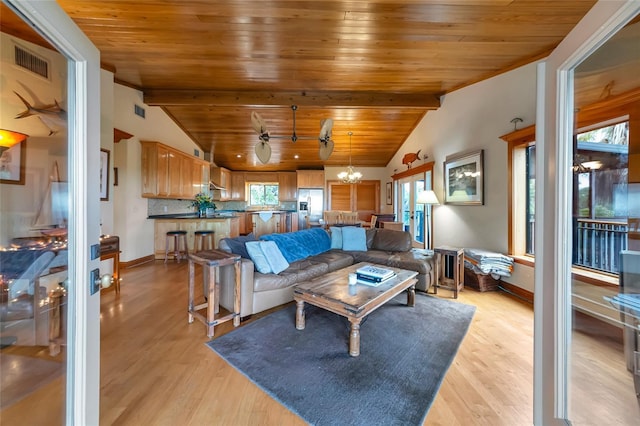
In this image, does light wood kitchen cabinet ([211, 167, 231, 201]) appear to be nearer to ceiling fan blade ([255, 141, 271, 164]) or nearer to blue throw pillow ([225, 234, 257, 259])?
ceiling fan blade ([255, 141, 271, 164])

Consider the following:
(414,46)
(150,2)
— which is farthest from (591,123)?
(150,2)

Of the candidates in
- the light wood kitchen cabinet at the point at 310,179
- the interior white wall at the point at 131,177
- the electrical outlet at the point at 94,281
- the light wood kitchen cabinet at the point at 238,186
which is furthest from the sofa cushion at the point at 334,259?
the light wood kitchen cabinet at the point at 238,186

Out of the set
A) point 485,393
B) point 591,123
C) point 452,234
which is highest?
point 591,123

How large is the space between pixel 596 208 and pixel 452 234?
9.78 feet

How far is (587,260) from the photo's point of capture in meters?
1.18

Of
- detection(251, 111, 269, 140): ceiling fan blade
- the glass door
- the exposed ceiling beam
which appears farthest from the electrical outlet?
the glass door

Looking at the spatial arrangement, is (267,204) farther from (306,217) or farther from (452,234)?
(452,234)

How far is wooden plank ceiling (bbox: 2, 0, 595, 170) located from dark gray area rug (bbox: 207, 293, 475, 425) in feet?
6.92

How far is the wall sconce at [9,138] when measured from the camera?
102 centimetres

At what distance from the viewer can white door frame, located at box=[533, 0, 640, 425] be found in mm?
950

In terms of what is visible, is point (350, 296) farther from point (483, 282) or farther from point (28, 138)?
point (483, 282)

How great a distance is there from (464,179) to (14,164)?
4819mm

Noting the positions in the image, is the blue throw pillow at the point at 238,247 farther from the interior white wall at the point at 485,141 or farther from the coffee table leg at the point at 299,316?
the interior white wall at the point at 485,141

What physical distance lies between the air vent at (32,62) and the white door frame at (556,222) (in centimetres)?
215
